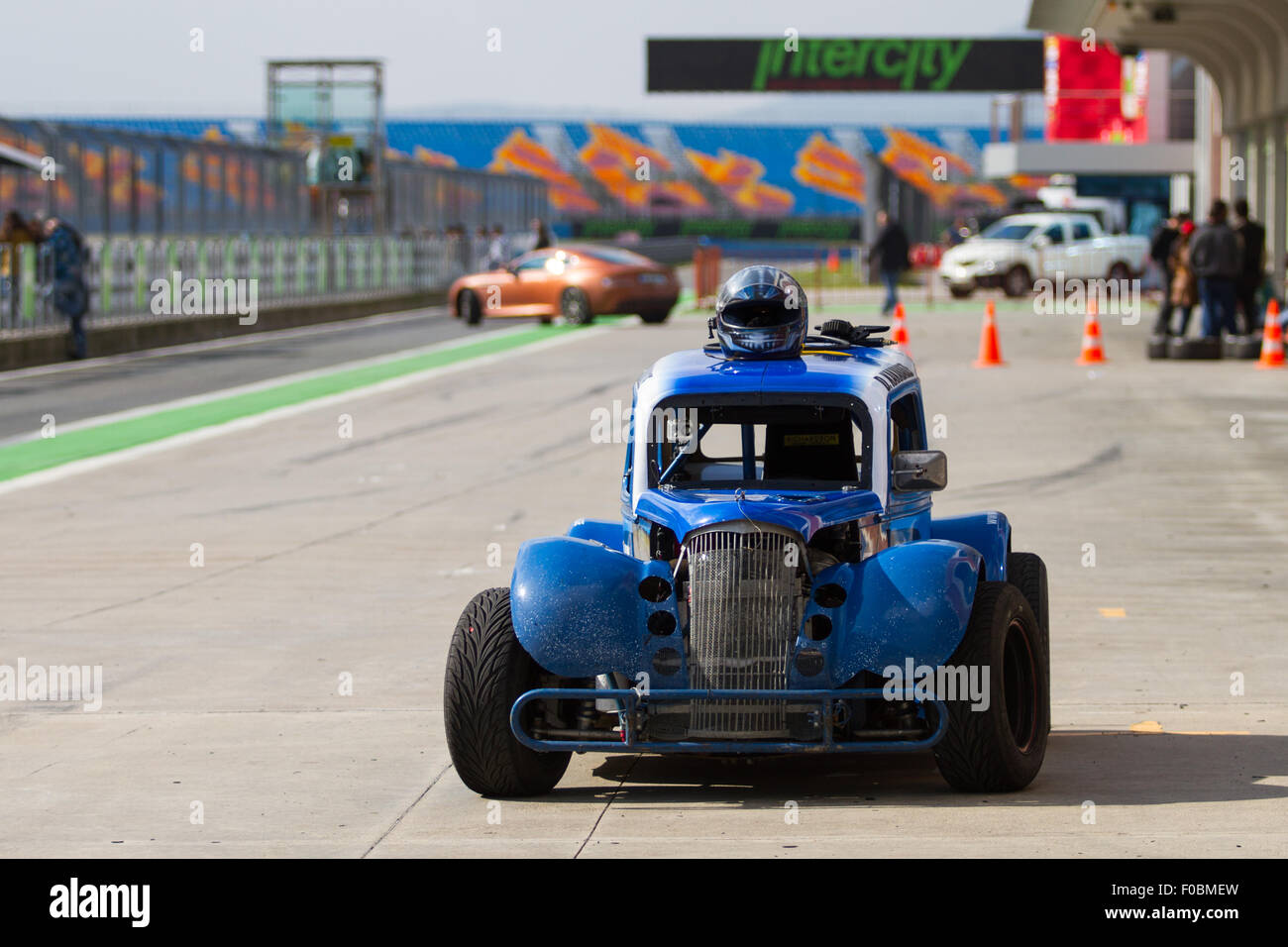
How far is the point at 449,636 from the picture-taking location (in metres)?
10.2

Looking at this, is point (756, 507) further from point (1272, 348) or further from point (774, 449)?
point (1272, 348)

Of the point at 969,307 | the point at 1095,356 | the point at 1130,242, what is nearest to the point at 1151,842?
the point at 1095,356

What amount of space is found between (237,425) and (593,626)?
14.0 meters

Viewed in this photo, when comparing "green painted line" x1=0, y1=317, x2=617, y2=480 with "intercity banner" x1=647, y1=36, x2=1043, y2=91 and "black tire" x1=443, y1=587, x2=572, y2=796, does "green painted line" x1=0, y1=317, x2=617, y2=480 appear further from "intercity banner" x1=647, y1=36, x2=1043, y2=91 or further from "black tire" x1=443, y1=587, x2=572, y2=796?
"intercity banner" x1=647, y1=36, x2=1043, y2=91

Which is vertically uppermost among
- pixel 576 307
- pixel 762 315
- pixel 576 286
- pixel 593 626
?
pixel 762 315

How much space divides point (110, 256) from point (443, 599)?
67.1 ft

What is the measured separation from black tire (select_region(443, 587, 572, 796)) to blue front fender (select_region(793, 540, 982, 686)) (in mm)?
951

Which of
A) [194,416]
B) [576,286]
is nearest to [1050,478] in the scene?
[194,416]

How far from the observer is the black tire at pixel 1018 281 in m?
43.9

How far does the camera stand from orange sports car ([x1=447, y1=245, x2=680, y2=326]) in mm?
34781

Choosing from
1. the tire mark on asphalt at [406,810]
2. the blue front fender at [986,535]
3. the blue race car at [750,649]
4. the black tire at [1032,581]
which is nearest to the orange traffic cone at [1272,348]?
the black tire at [1032,581]

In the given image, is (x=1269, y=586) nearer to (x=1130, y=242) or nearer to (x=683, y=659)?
(x=683, y=659)

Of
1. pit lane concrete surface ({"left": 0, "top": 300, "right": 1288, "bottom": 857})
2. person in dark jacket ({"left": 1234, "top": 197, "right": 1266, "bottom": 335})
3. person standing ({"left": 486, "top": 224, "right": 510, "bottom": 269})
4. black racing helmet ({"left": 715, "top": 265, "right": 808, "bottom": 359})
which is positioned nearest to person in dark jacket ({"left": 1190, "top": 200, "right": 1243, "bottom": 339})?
person in dark jacket ({"left": 1234, "top": 197, "right": 1266, "bottom": 335})

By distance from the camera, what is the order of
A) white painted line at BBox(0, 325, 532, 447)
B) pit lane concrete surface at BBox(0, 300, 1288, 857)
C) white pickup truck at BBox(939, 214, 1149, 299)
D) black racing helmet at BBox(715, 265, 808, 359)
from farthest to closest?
1. white pickup truck at BBox(939, 214, 1149, 299)
2. white painted line at BBox(0, 325, 532, 447)
3. black racing helmet at BBox(715, 265, 808, 359)
4. pit lane concrete surface at BBox(0, 300, 1288, 857)
